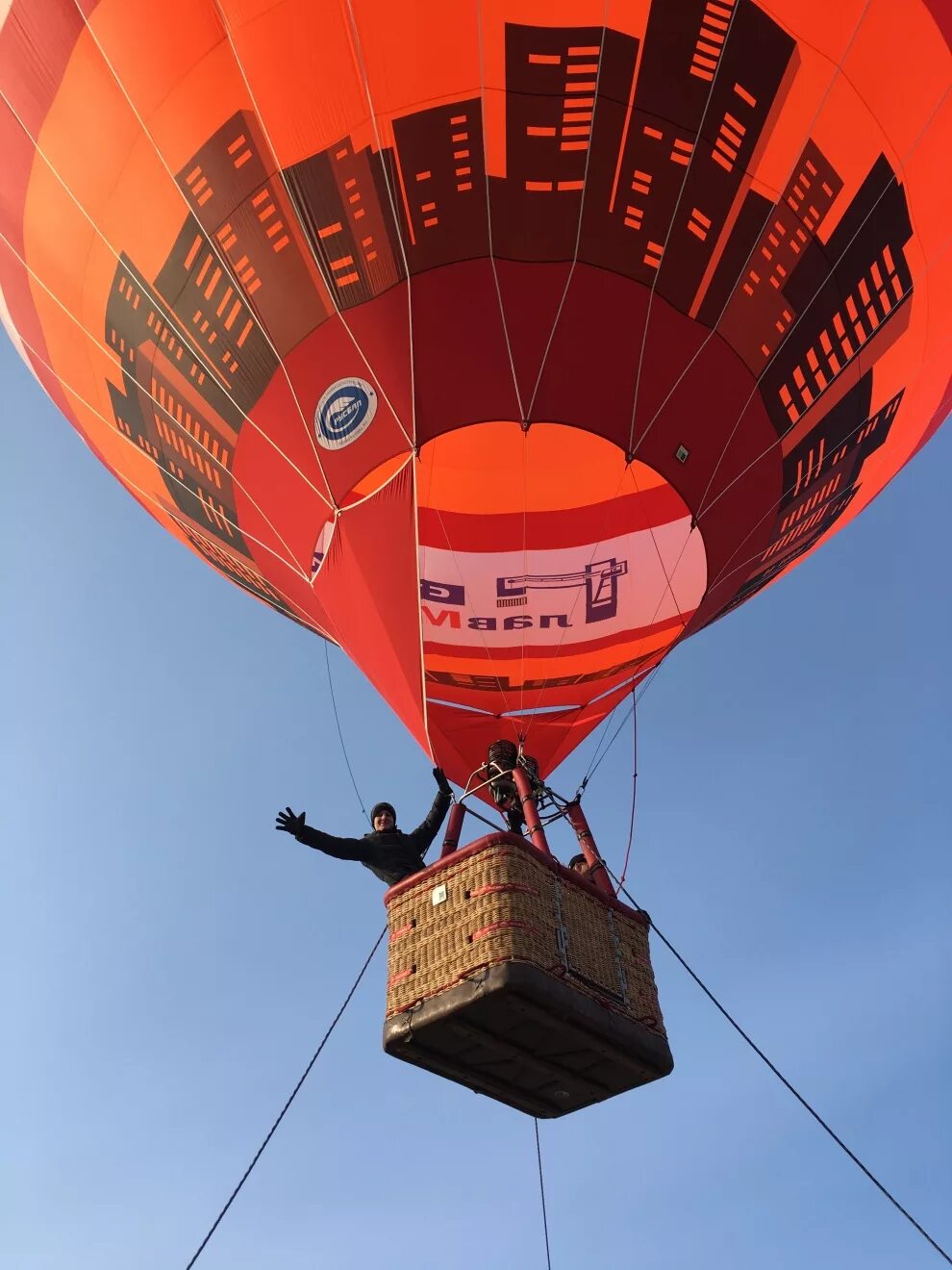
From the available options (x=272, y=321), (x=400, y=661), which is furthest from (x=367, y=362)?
(x=400, y=661)

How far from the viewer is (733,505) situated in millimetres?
5727

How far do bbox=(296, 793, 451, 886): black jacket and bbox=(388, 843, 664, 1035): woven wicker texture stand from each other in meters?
0.53

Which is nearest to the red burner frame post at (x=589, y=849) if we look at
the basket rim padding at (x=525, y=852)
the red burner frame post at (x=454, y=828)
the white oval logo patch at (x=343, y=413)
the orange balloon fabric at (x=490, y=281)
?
the basket rim padding at (x=525, y=852)

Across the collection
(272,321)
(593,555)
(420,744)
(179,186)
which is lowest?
(420,744)

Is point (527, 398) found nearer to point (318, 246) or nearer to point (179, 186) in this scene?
point (318, 246)

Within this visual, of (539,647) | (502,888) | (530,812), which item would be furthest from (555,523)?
(502,888)

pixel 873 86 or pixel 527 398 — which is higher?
pixel 873 86

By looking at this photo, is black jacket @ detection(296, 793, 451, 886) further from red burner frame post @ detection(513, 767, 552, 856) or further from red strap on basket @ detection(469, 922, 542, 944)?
red strap on basket @ detection(469, 922, 542, 944)

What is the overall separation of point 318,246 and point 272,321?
15.2 inches

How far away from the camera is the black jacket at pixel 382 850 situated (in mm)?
4785

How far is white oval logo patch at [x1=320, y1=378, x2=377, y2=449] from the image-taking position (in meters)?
5.23

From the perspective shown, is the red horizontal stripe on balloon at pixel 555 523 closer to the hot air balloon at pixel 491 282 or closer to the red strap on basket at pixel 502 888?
the hot air balloon at pixel 491 282

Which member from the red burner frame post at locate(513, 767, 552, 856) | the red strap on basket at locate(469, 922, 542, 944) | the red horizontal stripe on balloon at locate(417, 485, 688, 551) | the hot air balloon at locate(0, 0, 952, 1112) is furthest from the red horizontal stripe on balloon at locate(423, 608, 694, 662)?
the red strap on basket at locate(469, 922, 542, 944)

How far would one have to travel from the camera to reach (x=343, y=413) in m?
5.28
